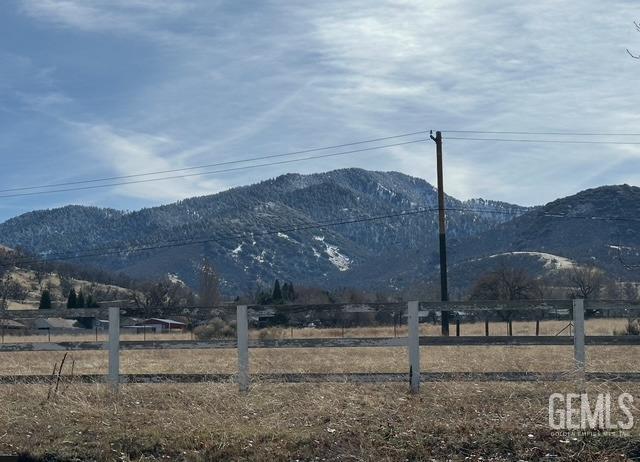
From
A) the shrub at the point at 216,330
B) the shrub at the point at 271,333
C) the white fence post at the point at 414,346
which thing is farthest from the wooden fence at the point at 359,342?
the shrub at the point at 216,330

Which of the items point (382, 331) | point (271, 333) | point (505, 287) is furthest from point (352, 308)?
point (505, 287)

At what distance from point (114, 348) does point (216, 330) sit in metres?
30.3

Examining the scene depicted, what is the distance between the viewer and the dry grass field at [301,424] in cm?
859

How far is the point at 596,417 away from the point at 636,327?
2639 cm

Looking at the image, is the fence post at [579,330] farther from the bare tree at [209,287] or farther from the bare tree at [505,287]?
the bare tree at [209,287]

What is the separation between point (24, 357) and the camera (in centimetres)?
2628

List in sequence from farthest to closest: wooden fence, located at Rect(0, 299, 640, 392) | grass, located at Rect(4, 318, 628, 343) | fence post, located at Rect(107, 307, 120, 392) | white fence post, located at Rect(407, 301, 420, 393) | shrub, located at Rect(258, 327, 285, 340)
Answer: grass, located at Rect(4, 318, 628, 343) → shrub, located at Rect(258, 327, 285, 340) → fence post, located at Rect(107, 307, 120, 392) → wooden fence, located at Rect(0, 299, 640, 392) → white fence post, located at Rect(407, 301, 420, 393)

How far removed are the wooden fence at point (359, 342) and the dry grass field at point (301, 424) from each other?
0.23 metres

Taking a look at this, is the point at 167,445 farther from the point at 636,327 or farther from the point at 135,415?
the point at 636,327

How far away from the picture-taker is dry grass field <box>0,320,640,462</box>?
8586 mm

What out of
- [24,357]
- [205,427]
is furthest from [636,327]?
[205,427]

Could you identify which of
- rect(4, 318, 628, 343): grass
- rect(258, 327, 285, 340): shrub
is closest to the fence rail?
rect(4, 318, 628, 343): grass

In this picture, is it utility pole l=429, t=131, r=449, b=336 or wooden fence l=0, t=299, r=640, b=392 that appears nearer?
wooden fence l=0, t=299, r=640, b=392

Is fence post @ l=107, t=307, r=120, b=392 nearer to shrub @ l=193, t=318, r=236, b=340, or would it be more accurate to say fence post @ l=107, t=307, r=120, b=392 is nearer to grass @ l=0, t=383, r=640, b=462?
grass @ l=0, t=383, r=640, b=462
